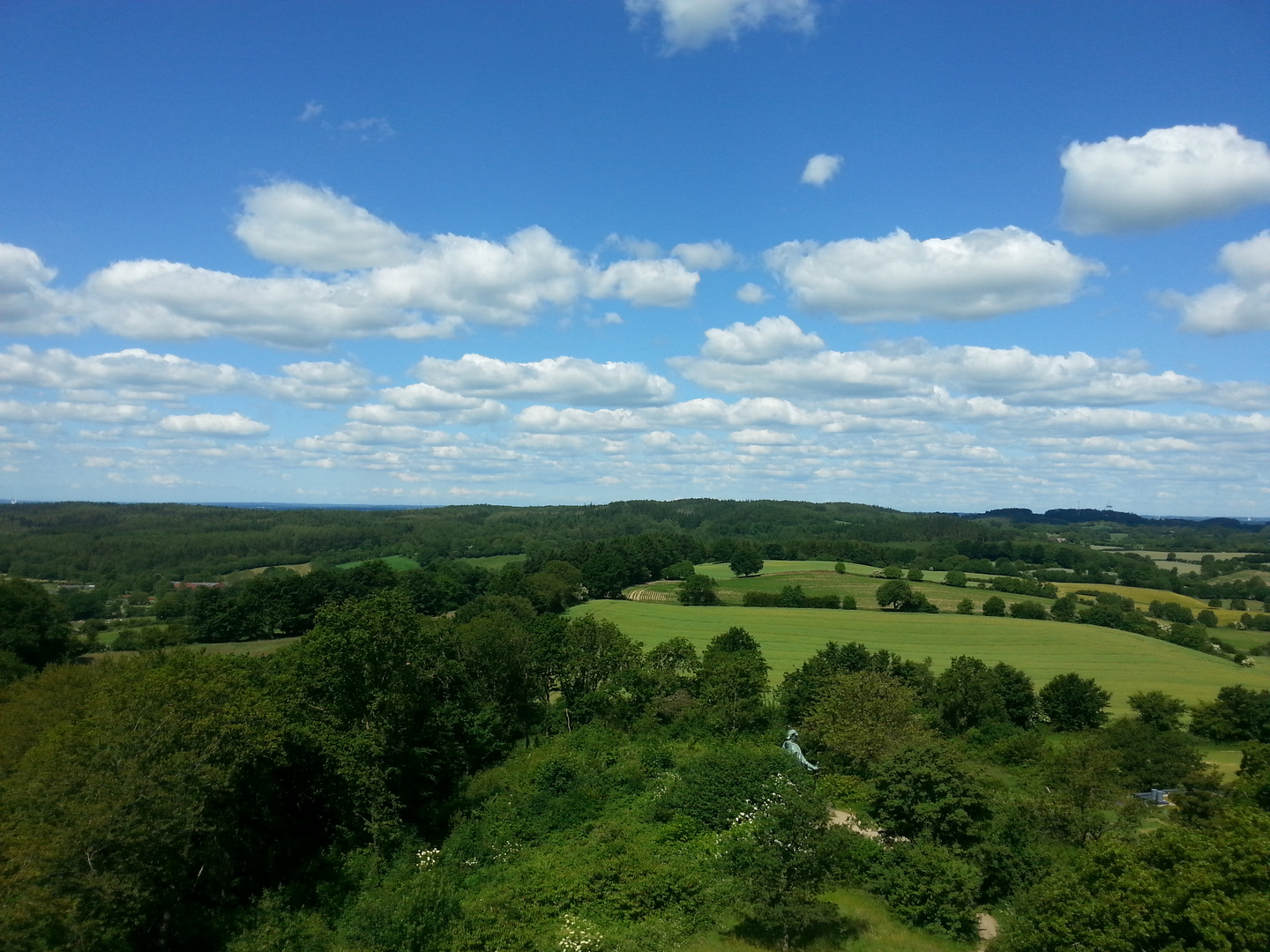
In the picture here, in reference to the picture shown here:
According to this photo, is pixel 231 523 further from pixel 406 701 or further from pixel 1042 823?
pixel 1042 823

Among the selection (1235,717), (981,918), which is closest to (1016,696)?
(1235,717)

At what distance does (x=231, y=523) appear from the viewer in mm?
191875

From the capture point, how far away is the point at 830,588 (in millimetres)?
99625

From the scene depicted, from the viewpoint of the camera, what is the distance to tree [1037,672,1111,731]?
48.2 metres

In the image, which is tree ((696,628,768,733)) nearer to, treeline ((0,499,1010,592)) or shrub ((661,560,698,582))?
shrub ((661,560,698,582))

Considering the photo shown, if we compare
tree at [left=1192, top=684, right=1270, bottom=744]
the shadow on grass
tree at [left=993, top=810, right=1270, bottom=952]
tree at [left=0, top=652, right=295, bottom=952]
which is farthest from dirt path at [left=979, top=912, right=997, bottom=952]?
tree at [left=1192, top=684, right=1270, bottom=744]

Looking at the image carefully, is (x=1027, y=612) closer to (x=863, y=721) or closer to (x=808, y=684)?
(x=808, y=684)

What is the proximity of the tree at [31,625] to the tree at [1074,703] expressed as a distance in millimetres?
73884

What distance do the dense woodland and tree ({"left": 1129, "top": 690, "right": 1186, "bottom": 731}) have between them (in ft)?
0.49

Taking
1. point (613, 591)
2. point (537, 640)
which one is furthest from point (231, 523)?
point (537, 640)

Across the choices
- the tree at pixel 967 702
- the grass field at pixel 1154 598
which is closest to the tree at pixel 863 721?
the tree at pixel 967 702

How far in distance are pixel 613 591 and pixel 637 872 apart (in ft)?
276

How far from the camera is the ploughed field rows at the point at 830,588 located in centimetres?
9244

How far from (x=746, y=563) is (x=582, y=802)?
87894mm
